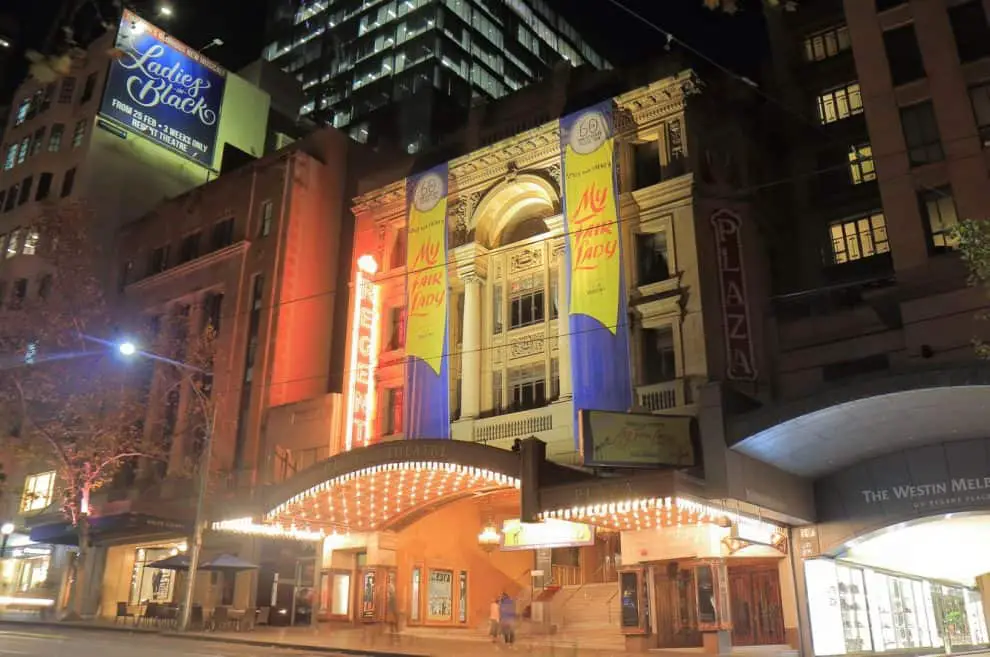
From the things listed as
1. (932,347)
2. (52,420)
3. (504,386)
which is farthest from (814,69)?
(52,420)

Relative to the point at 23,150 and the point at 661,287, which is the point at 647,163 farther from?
the point at 23,150

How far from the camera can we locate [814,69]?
107 feet

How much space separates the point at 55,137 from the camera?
52281 mm

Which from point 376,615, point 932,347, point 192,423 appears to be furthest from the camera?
point 192,423

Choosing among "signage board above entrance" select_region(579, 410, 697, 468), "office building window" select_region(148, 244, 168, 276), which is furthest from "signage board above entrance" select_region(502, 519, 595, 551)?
"office building window" select_region(148, 244, 168, 276)

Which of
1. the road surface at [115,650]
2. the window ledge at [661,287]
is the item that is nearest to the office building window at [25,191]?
the road surface at [115,650]

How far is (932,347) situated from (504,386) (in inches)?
583

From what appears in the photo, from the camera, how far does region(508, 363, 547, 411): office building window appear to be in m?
30.5

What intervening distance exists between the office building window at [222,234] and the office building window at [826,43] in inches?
1138

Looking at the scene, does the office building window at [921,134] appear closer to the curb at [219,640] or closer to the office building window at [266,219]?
the curb at [219,640]

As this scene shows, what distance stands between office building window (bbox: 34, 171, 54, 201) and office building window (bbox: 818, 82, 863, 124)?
45.4m

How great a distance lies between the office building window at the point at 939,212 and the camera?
24062 millimetres

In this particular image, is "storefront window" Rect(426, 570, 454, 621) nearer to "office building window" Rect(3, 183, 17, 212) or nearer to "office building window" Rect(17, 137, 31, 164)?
"office building window" Rect(3, 183, 17, 212)

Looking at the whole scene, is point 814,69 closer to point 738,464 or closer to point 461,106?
point 738,464
